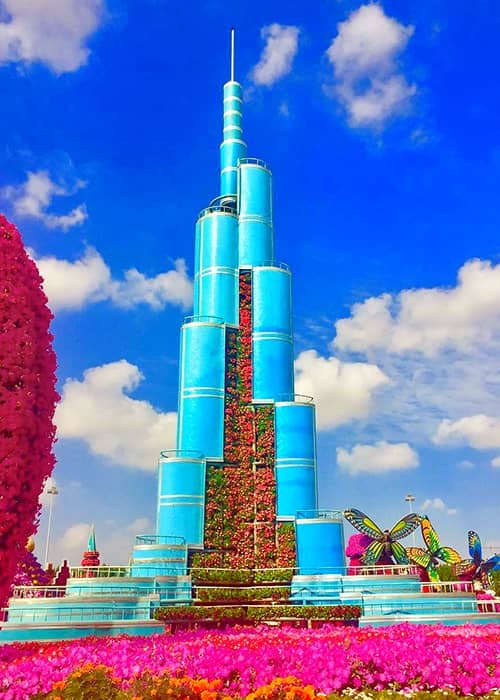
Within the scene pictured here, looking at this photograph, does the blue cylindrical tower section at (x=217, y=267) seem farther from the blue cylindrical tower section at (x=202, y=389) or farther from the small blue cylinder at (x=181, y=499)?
the small blue cylinder at (x=181, y=499)

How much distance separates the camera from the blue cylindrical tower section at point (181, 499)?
33.3m

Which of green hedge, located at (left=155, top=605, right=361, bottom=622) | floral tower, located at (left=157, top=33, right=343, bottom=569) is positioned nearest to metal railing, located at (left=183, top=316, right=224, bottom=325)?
floral tower, located at (left=157, top=33, right=343, bottom=569)

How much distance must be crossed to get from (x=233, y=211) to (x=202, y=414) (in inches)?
551

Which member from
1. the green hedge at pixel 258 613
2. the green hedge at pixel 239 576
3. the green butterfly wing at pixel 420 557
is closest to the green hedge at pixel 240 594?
the green hedge at pixel 239 576

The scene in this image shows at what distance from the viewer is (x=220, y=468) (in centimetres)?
3562

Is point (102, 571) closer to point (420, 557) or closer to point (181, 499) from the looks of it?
point (181, 499)

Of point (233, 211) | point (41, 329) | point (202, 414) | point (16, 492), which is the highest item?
point (233, 211)

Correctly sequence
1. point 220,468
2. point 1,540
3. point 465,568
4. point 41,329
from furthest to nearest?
point 465,568
point 220,468
point 41,329
point 1,540

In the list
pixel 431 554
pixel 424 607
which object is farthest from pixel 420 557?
pixel 424 607

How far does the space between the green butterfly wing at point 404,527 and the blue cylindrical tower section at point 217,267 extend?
1942 cm

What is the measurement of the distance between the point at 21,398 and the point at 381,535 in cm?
3879

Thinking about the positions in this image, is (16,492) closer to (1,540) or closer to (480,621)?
(1,540)

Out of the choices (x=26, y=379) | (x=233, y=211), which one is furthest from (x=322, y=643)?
(x=233, y=211)

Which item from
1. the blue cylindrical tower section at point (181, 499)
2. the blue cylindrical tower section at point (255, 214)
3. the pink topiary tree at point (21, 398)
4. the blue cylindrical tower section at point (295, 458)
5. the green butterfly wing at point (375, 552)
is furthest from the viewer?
the green butterfly wing at point (375, 552)
